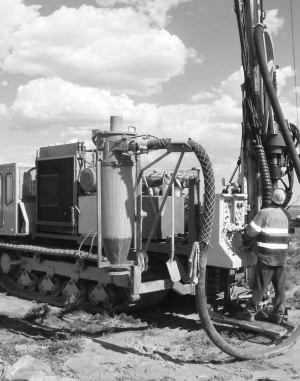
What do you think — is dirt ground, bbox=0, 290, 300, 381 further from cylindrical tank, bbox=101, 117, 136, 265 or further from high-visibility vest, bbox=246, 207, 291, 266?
cylindrical tank, bbox=101, 117, 136, 265

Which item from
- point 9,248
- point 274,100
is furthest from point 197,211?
point 9,248

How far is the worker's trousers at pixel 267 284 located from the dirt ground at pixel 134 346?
43 centimetres

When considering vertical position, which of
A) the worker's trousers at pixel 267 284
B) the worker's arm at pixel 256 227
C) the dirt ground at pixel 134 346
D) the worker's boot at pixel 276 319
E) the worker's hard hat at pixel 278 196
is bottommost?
the dirt ground at pixel 134 346

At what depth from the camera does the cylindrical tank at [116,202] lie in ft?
22.2

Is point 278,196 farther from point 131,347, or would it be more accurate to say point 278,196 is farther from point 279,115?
point 131,347

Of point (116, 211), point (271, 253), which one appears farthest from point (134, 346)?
point (271, 253)

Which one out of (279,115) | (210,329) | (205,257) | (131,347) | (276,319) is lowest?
(131,347)

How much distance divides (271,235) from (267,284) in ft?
2.38

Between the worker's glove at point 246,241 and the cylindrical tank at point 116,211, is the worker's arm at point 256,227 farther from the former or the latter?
the cylindrical tank at point 116,211

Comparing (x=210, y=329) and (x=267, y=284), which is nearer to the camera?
(x=210, y=329)

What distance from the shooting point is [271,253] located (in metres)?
7.25

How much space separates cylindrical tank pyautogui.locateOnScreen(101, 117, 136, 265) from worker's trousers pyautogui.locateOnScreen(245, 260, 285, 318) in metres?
2.01

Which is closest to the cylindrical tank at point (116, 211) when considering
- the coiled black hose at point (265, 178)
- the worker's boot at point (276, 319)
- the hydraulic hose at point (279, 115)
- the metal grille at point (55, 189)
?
the hydraulic hose at point (279, 115)

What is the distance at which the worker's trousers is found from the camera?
7289 millimetres
